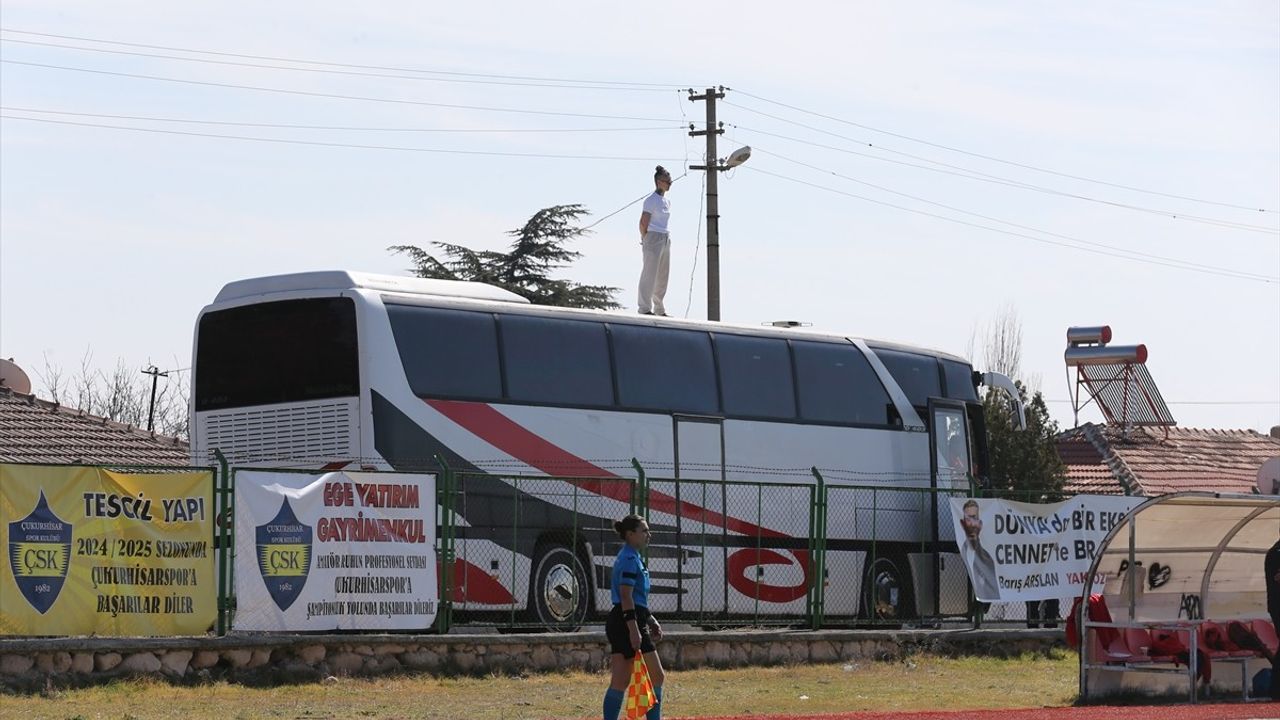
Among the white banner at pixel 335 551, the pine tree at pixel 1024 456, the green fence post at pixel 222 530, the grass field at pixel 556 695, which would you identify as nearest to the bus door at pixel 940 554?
the grass field at pixel 556 695

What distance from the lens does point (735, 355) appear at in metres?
23.3

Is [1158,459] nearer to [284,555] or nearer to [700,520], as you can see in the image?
[700,520]

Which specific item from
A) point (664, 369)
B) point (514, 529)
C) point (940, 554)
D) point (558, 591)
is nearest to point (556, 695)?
point (514, 529)

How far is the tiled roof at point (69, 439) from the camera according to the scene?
30375 mm

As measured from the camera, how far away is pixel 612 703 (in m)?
13.1

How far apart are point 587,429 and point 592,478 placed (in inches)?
39.8

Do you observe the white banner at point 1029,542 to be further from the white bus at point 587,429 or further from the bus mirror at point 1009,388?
the bus mirror at point 1009,388

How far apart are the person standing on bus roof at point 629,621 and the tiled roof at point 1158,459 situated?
3326 centimetres

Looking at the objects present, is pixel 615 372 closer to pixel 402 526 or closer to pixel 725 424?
pixel 725 424

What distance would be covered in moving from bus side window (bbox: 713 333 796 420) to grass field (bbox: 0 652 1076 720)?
345 cm

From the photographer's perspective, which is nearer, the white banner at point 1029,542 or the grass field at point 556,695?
the grass field at point 556,695

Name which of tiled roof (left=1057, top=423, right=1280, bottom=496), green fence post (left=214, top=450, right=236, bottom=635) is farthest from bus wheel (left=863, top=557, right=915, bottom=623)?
tiled roof (left=1057, top=423, right=1280, bottom=496)

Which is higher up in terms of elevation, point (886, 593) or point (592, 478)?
point (592, 478)

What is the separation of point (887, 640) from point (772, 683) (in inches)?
136
